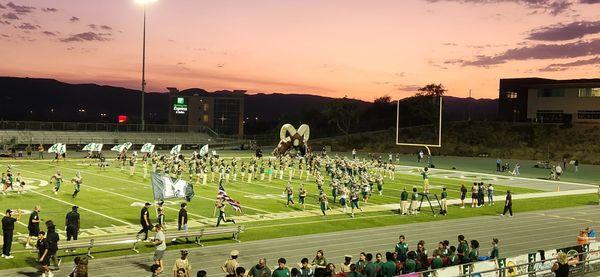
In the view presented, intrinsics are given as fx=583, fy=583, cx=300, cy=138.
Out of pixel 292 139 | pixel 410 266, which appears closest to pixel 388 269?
pixel 410 266

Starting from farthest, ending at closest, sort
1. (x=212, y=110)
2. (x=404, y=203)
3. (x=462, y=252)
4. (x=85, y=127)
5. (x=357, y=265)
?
1. (x=212, y=110)
2. (x=85, y=127)
3. (x=404, y=203)
4. (x=462, y=252)
5. (x=357, y=265)

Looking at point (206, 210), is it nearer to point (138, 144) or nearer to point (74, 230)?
point (74, 230)

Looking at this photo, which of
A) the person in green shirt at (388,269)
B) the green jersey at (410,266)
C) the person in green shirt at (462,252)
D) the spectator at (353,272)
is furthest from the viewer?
the person in green shirt at (462,252)

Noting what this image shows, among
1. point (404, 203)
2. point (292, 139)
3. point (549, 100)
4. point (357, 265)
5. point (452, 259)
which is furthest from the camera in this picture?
→ point (549, 100)

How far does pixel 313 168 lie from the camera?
4409 centimetres

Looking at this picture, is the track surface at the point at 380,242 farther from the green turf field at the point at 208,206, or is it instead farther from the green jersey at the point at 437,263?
the green jersey at the point at 437,263

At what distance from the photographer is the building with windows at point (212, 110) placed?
14412 centimetres

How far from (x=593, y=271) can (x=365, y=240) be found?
7.40m

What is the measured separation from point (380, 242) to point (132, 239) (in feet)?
27.4

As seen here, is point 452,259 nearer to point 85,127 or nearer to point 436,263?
point 436,263

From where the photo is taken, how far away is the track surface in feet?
53.2

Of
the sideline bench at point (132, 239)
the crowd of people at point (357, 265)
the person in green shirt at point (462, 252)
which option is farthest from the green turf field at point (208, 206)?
the person in green shirt at point (462, 252)

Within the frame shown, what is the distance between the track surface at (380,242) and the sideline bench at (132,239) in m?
0.53

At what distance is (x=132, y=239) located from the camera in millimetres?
17656
